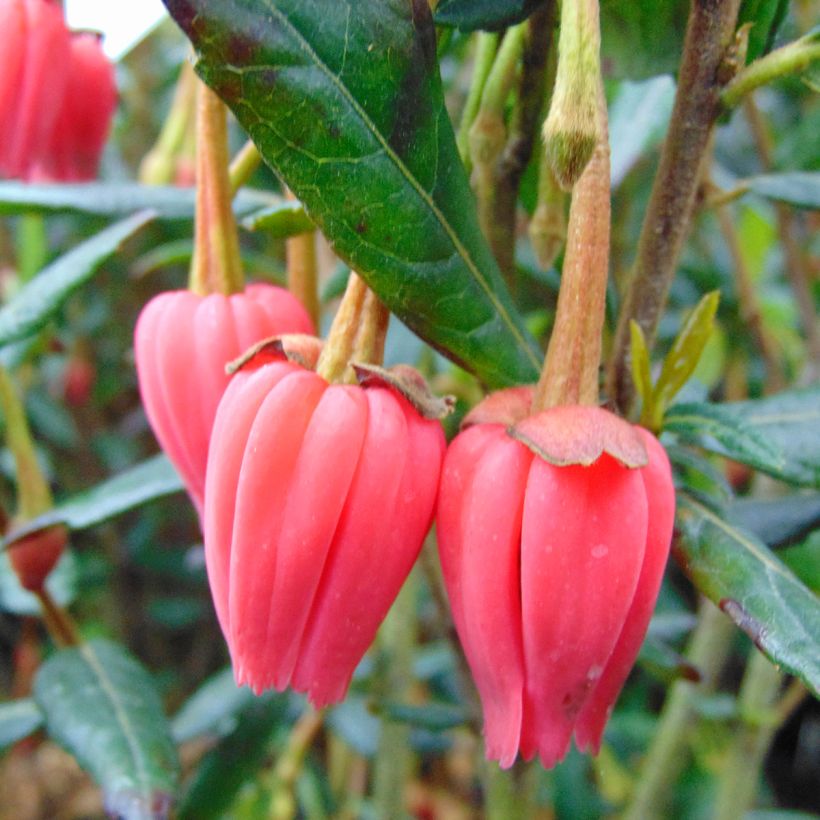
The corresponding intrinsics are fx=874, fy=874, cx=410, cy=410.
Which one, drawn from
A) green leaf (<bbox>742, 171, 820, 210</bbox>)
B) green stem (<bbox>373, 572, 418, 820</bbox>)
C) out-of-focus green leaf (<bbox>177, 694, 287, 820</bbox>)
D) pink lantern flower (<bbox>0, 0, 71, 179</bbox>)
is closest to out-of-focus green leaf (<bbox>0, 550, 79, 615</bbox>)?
out-of-focus green leaf (<bbox>177, 694, 287, 820</bbox>)

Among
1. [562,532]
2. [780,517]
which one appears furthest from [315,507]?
[780,517]

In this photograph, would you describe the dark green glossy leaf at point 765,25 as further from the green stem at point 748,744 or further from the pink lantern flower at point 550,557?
the green stem at point 748,744

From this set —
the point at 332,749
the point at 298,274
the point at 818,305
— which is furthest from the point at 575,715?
the point at 818,305

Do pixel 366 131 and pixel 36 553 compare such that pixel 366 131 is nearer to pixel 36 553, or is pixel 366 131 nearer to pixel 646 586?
pixel 646 586

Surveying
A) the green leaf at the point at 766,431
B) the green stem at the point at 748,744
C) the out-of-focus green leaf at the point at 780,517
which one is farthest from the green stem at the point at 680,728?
the green leaf at the point at 766,431

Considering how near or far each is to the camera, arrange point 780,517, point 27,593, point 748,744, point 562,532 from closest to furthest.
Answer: point 562,532 → point 780,517 → point 748,744 → point 27,593

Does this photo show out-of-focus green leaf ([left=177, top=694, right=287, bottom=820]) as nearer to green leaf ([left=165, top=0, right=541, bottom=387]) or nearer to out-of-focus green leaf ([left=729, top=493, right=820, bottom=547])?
out-of-focus green leaf ([left=729, top=493, right=820, bottom=547])
